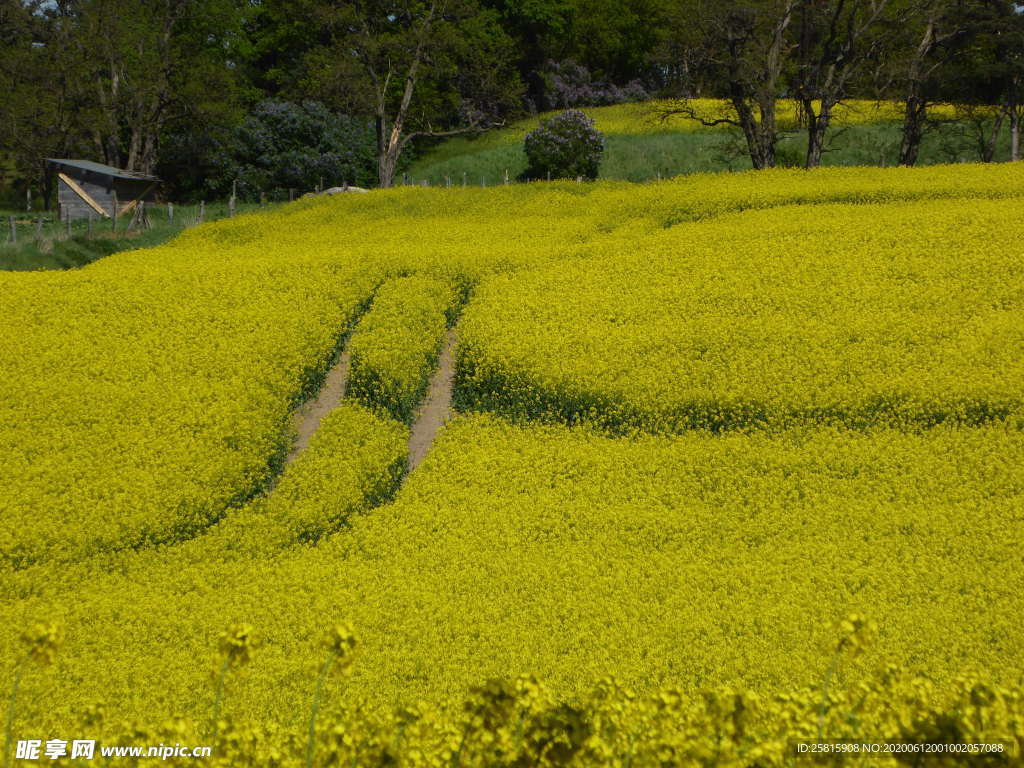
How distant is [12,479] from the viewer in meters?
13.1

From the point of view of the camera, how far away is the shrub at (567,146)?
4506cm

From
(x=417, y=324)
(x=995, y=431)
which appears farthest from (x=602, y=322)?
(x=995, y=431)

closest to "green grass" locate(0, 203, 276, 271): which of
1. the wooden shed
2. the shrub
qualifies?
the wooden shed

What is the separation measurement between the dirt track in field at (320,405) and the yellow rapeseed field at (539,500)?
0.34 meters

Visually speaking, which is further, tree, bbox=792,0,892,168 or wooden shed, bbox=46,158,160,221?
wooden shed, bbox=46,158,160,221

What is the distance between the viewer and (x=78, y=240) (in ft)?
95.0

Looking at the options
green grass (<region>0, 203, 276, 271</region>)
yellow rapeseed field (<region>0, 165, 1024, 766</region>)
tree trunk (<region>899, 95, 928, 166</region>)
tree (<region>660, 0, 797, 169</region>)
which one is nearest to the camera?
yellow rapeseed field (<region>0, 165, 1024, 766</region>)

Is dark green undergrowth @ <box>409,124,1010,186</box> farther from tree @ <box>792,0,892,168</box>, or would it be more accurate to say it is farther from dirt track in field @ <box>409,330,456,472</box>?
dirt track in field @ <box>409,330,456,472</box>

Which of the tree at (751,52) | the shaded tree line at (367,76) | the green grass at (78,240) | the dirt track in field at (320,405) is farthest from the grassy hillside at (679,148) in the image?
the dirt track in field at (320,405)

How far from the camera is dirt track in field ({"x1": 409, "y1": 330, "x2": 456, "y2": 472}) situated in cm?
1529

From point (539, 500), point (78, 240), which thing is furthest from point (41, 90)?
point (539, 500)

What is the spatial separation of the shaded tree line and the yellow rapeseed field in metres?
16.6

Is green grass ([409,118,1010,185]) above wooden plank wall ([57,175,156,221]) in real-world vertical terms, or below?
above

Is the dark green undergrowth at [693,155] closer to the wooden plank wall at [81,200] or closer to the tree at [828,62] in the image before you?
the tree at [828,62]
